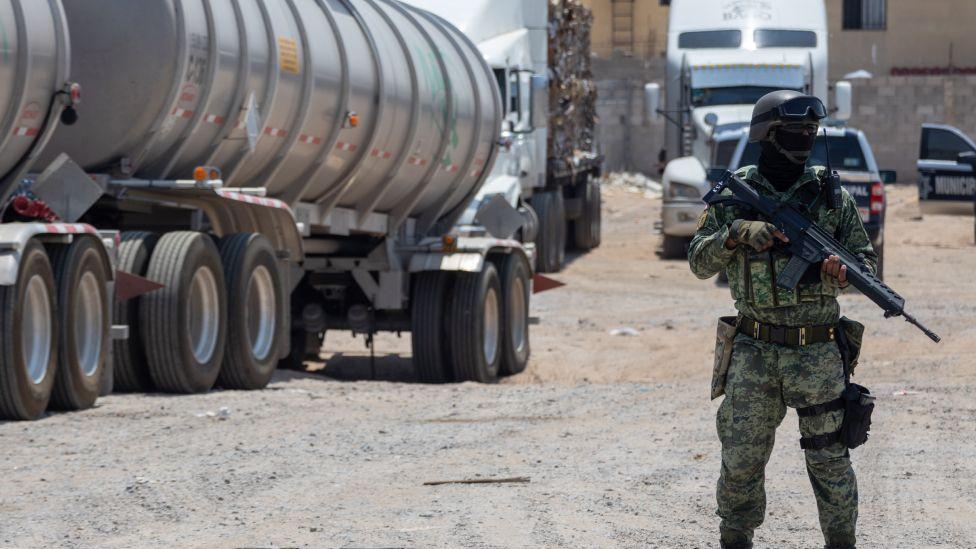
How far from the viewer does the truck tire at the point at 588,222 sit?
29000 mm

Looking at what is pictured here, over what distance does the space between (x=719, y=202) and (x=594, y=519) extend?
5.28ft

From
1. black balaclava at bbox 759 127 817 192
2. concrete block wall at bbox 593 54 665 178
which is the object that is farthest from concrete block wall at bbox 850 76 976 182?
black balaclava at bbox 759 127 817 192

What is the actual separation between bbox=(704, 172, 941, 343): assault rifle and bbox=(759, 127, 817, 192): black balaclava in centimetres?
14

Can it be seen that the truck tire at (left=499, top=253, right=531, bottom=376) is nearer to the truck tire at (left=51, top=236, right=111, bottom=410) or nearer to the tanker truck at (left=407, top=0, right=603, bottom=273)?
the tanker truck at (left=407, top=0, right=603, bottom=273)

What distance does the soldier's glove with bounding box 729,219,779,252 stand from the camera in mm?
5695

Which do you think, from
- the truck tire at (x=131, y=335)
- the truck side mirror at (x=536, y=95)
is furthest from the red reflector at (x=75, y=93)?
the truck side mirror at (x=536, y=95)

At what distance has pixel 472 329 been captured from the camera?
45.1ft

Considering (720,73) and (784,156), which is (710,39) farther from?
(784,156)

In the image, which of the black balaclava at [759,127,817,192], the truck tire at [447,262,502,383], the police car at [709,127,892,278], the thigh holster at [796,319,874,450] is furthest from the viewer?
the police car at [709,127,892,278]

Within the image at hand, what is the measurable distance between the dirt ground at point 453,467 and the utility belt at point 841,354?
0.86 metres

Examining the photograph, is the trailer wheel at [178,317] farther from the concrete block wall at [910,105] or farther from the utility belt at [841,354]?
the concrete block wall at [910,105]

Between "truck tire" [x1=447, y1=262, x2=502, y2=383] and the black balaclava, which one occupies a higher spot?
the black balaclava

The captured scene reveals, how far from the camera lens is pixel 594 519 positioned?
22.7 feet

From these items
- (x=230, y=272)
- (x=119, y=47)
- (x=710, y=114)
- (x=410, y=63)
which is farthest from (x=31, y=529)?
(x=710, y=114)
